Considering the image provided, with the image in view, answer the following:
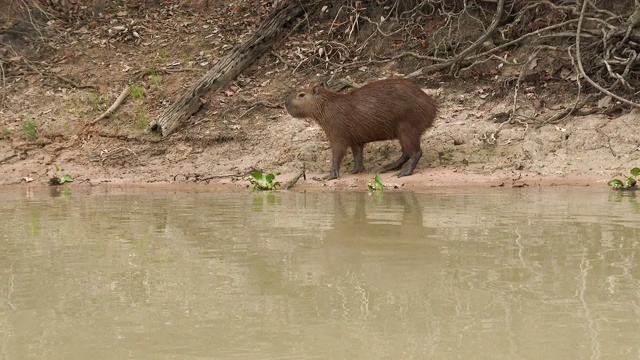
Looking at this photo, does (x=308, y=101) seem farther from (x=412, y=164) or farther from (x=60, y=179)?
(x=60, y=179)

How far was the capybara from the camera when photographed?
830 cm

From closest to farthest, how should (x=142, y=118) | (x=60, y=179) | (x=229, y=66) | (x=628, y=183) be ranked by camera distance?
(x=628, y=183), (x=60, y=179), (x=142, y=118), (x=229, y=66)

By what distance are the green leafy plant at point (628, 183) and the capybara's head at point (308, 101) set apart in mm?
2808

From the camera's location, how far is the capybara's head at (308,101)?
8797mm

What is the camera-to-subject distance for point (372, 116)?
27.4ft

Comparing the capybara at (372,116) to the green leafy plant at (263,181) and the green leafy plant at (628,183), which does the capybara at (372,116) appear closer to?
the green leafy plant at (263,181)

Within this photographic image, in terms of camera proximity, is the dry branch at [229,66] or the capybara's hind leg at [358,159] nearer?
the capybara's hind leg at [358,159]

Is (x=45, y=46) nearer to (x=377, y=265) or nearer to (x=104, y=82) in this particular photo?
(x=104, y=82)

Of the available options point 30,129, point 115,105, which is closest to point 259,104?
point 115,105

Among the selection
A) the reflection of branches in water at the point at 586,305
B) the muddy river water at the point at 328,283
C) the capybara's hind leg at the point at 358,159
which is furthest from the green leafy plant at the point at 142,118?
the reflection of branches in water at the point at 586,305

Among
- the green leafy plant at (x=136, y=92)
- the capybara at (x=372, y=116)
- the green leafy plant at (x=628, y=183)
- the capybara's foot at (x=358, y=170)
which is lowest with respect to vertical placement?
the green leafy plant at (x=628, y=183)

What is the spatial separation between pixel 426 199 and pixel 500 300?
140 inches

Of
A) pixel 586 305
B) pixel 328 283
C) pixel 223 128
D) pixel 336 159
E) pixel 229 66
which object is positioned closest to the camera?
pixel 586 305

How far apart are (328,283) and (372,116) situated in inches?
190
